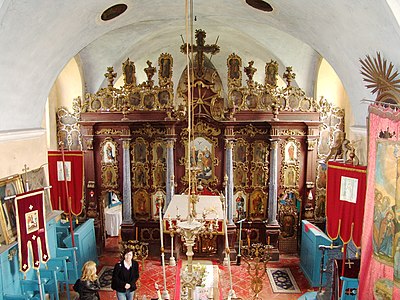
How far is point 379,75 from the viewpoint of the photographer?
570 cm

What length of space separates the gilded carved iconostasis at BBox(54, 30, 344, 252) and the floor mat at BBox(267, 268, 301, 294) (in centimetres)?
125

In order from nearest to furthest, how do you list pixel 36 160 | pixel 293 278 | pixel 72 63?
pixel 36 160
pixel 293 278
pixel 72 63

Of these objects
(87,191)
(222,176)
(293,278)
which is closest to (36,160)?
(87,191)

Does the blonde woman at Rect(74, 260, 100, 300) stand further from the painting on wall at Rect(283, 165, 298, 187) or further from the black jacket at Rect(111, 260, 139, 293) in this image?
the painting on wall at Rect(283, 165, 298, 187)

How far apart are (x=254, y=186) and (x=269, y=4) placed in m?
5.76

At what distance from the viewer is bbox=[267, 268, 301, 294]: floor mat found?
9602mm

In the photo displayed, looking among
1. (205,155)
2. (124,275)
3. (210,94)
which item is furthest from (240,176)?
(124,275)

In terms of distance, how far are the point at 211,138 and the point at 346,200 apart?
5.26m

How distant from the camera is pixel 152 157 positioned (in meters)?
11.7

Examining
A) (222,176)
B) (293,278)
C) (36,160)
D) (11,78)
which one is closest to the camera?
(11,78)

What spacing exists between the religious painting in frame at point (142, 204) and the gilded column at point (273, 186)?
12.1 ft

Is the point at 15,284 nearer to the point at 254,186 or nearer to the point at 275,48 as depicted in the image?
the point at 254,186

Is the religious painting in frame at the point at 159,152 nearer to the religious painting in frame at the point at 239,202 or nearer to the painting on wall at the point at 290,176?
the religious painting in frame at the point at 239,202

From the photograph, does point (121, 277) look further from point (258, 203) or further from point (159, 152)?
point (258, 203)
